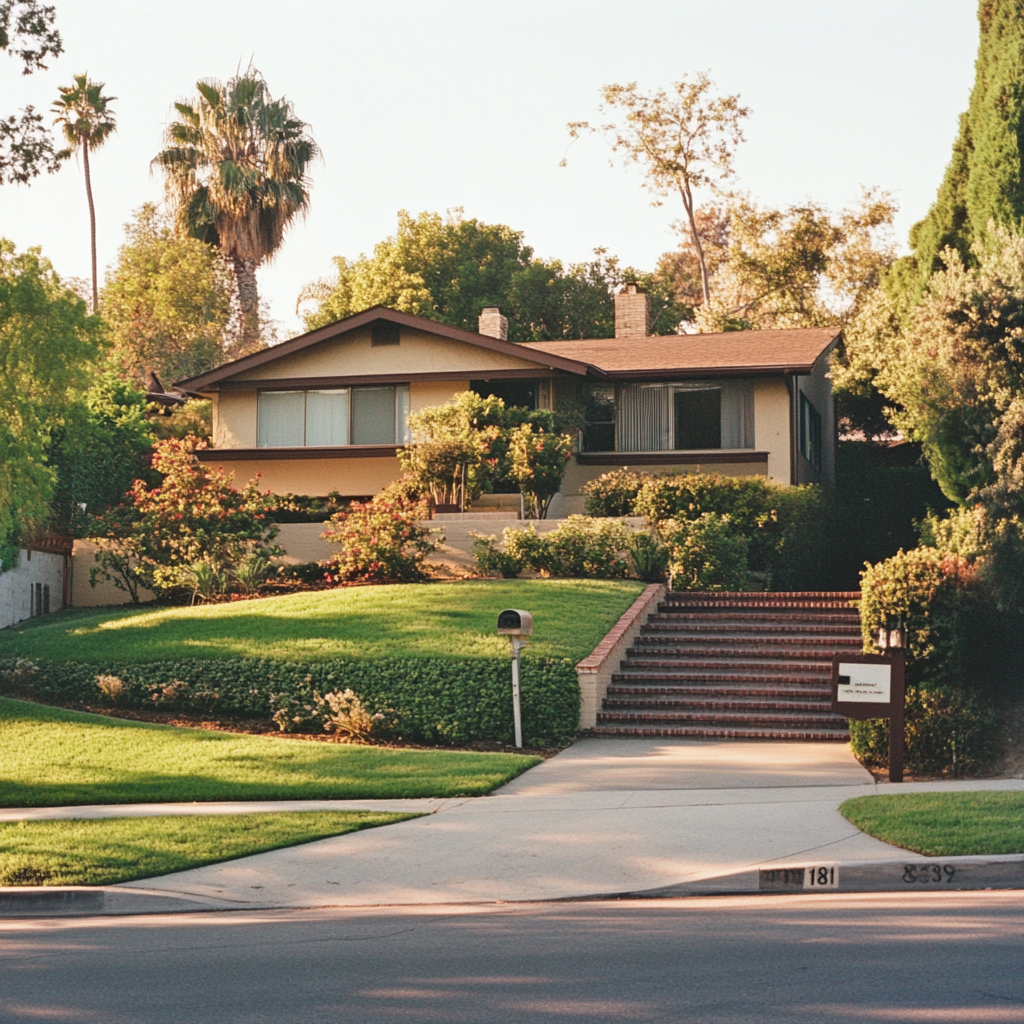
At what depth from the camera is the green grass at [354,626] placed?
1742 cm

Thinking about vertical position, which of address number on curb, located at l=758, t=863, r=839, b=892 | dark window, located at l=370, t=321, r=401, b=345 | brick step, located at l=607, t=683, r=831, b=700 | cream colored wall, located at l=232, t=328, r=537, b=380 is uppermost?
Result: dark window, located at l=370, t=321, r=401, b=345

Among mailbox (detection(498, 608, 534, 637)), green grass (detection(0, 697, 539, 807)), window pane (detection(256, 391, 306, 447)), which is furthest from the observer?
window pane (detection(256, 391, 306, 447))

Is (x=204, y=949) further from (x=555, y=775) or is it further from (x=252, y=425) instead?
(x=252, y=425)

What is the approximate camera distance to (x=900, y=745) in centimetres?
1310

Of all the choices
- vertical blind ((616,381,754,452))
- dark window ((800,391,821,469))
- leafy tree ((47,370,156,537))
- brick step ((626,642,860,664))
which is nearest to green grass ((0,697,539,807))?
brick step ((626,642,860,664))

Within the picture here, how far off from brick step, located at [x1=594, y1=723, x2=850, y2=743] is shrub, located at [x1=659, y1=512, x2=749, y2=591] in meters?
6.34

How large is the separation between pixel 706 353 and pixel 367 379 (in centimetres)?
778

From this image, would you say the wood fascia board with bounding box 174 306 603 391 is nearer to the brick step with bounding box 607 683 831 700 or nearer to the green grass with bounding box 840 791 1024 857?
the brick step with bounding box 607 683 831 700

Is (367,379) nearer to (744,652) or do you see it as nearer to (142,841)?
(744,652)

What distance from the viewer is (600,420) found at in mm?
29938

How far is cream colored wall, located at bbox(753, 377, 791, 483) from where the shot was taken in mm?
28250

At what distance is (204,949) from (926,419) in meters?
16.0

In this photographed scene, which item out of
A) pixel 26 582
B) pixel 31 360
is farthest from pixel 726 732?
pixel 26 582

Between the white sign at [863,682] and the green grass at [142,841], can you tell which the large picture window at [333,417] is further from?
the green grass at [142,841]
